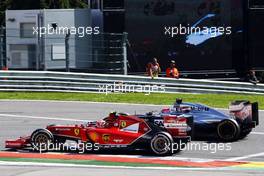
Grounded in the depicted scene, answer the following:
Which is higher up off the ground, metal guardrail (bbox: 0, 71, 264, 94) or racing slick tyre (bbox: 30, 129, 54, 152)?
metal guardrail (bbox: 0, 71, 264, 94)

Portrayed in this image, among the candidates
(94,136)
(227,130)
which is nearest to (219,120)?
(227,130)

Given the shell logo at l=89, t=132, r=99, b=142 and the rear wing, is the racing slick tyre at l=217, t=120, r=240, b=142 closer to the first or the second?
the rear wing

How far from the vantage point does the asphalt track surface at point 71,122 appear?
1168cm

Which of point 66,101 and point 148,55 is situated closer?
point 66,101

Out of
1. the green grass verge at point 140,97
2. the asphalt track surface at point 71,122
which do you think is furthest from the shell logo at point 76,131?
the green grass verge at point 140,97

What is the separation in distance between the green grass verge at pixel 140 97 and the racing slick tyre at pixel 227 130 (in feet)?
26.8

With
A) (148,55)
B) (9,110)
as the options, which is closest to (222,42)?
(148,55)

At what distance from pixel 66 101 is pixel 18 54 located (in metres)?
16.0

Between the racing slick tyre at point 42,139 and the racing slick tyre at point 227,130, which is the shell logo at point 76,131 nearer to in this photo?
the racing slick tyre at point 42,139

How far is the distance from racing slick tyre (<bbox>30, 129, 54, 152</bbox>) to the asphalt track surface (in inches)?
40.7

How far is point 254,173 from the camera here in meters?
11.6

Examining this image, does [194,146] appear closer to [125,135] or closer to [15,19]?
[125,135]

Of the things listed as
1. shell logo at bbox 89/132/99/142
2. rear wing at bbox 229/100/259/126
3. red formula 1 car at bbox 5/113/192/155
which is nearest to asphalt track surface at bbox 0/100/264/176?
red formula 1 car at bbox 5/113/192/155

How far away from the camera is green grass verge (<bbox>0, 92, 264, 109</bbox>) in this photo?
24.2 metres
